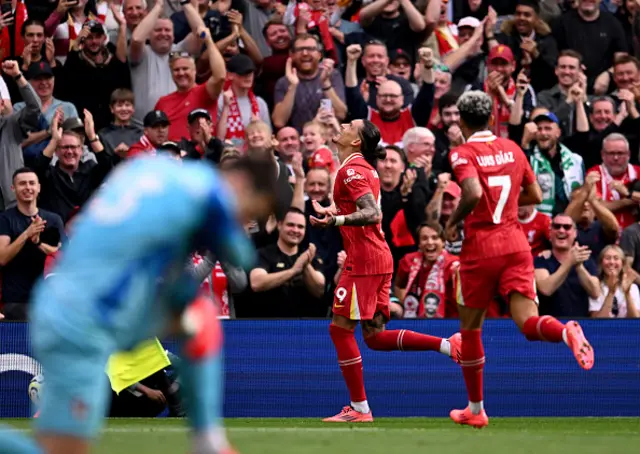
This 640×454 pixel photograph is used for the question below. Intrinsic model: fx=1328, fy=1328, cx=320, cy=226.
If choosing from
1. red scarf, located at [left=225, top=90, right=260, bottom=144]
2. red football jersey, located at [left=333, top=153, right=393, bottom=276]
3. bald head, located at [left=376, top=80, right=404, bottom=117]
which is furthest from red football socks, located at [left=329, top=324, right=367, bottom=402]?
bald head, located at [left=376, top=80, right=404, bottom=117]

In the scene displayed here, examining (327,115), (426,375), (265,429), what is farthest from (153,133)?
(265,429)

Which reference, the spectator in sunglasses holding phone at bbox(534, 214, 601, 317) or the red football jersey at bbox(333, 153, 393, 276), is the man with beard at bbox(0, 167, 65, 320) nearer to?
the red football jersey at bbox(333, 153, 393, 276)

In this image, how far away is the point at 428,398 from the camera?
1367cm

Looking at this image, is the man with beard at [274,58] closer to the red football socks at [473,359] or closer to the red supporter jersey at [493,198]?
the red supporter jersey at [493,198]

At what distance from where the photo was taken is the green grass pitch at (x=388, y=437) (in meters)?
9.16

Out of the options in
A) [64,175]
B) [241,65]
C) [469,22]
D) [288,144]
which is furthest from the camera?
[469,22]

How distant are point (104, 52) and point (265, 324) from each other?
488cm

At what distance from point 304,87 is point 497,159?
6.32 m

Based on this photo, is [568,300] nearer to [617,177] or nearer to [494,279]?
[617,177]

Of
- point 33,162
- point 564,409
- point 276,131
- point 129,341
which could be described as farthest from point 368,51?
point 129,341

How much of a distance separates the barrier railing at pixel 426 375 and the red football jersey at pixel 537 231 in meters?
1.95

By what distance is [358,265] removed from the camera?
11820mm

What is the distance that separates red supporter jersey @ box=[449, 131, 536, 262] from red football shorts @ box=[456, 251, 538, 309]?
59 millimetres

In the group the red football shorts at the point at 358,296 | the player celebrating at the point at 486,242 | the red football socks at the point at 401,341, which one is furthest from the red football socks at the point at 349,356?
the player celebrating at the point at 486,242
